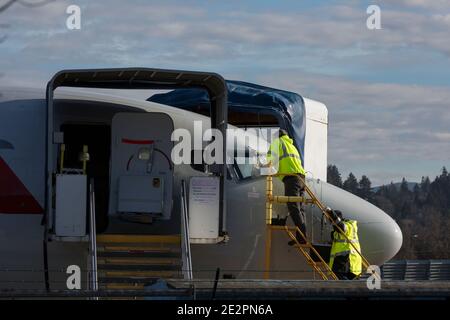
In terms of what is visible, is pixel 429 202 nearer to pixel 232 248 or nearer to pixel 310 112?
pixel 310 112

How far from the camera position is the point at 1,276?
1833 centimetres

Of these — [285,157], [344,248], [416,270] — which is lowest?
[416,270]

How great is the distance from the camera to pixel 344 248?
18094 millimetres

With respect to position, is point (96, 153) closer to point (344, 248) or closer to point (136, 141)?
point (136, 141)

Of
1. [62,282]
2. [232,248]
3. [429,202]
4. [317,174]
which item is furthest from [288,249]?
[429,202]

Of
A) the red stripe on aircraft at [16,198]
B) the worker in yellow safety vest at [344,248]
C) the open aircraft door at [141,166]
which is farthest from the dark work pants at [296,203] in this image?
the red stripe on aircraft at [16,198]

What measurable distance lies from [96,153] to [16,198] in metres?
2.39

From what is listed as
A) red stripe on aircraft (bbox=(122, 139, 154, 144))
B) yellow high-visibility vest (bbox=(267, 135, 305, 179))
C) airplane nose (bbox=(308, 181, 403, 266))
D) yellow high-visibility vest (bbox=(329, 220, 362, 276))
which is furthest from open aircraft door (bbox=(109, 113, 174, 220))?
yellow high-visibility vest (bbox=(329, 220, 362, 276))

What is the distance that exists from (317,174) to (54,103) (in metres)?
9.31

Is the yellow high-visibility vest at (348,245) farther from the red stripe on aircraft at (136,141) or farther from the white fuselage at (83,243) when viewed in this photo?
the red stripe on aircraft at (136,141)

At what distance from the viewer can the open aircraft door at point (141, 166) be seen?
1816 cm

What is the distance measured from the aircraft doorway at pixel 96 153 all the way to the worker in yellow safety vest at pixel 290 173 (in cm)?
315

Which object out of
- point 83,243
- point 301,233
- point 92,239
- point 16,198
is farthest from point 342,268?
point 16,198
